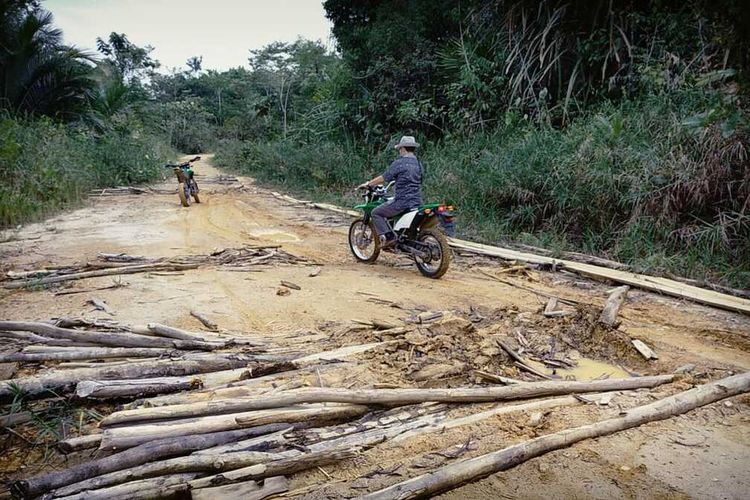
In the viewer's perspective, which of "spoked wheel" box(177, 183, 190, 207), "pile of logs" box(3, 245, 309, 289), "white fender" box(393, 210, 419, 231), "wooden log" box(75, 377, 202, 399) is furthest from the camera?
"spoked wheel" box(177, 183, 190, 207)

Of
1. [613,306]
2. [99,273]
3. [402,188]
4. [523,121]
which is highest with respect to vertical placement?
[523,121]

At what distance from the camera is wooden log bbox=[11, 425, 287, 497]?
80.4 inches

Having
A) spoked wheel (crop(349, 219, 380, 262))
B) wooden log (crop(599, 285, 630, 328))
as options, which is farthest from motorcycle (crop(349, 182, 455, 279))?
wooden log (crop(599, 285, 630, 328))

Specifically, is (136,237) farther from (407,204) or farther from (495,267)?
(495,267)

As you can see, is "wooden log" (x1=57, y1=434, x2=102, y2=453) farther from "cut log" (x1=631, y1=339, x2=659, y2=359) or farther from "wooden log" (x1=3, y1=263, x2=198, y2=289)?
"wooden log" (x1=3, y1=263, x2=198, y2=289)

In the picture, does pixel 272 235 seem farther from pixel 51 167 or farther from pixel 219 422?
pixel 219 422

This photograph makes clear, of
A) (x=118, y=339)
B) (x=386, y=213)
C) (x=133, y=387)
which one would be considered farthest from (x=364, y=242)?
(x=133, y=387)

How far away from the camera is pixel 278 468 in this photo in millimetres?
2199

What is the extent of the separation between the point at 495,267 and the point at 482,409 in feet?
12.6


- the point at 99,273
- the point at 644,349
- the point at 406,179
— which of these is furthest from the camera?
the point at 406,179

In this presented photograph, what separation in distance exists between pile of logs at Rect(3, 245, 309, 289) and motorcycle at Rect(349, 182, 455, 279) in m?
1.12

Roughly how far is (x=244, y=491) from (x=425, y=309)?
2.92m

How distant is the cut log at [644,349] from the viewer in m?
3.64

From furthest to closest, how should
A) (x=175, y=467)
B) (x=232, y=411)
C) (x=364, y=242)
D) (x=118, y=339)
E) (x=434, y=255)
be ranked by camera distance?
(x=364, y=242)
(x=434, y=255)
(x=118, y=339)
(x=232, y=411)
(x=175, y=467)
